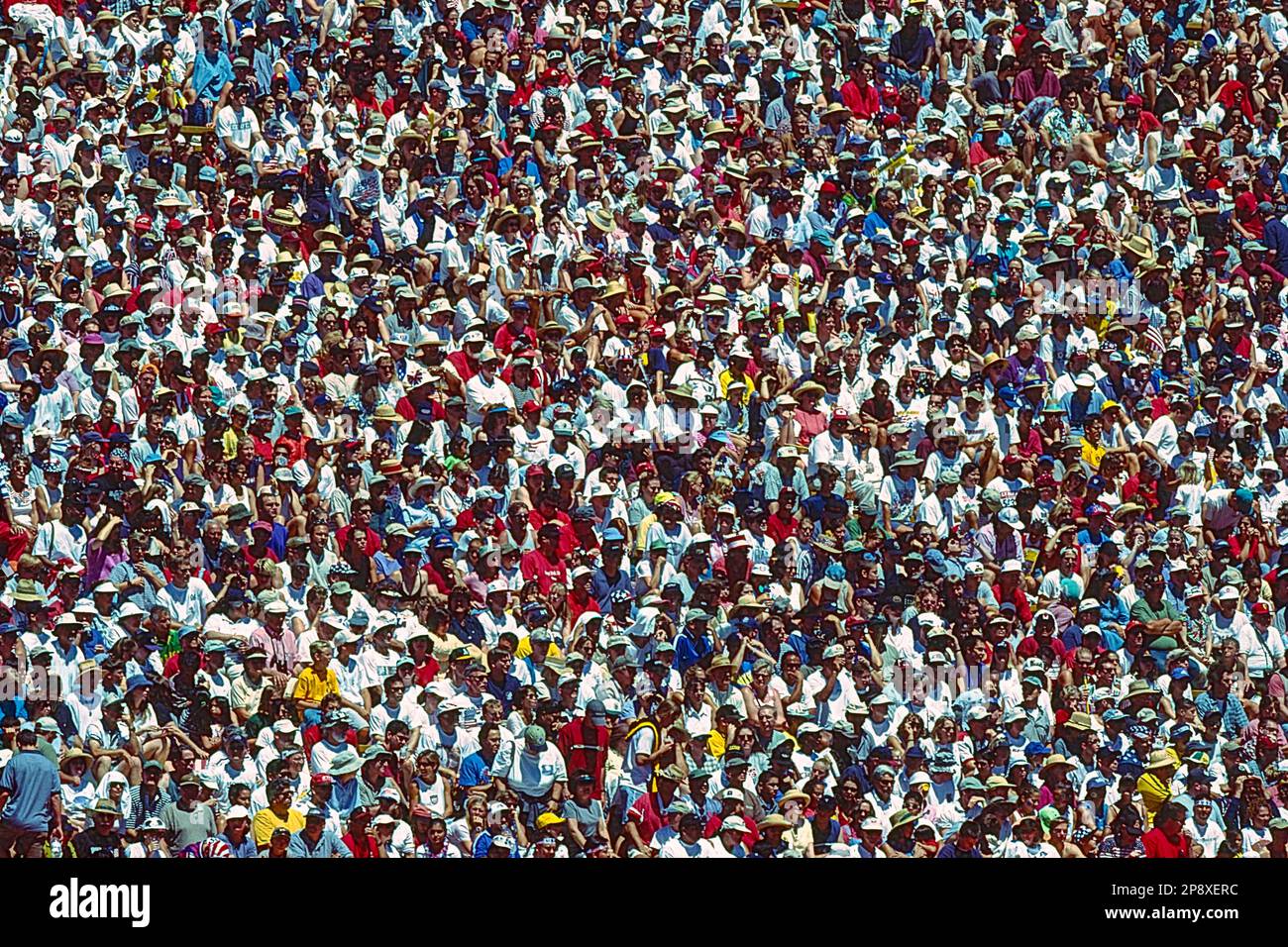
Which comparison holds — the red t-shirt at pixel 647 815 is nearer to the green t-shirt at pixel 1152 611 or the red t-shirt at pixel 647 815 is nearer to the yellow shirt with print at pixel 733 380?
the yellow shirt with print at pixel 733 380

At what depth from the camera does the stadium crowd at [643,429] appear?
35.7 ft

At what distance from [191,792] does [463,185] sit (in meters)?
3.26

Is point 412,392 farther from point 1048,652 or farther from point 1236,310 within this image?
point 1236,310

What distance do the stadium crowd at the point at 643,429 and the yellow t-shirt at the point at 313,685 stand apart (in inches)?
1.0

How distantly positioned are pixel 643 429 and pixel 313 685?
79.1 inches

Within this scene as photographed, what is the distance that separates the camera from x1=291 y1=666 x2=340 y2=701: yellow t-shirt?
10.9 m

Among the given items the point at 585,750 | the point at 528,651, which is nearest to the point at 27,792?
the point at 528,651

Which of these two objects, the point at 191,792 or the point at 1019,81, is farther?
the point at 1019,81

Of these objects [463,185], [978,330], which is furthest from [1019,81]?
[463,185]

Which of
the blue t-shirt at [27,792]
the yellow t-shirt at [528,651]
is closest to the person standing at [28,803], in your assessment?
the blue t-shirt at [27,792]

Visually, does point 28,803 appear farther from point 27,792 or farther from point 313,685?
point 313,685

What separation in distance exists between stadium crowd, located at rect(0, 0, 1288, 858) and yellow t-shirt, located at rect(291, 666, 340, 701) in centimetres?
3

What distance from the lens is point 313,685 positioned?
10.9 m
